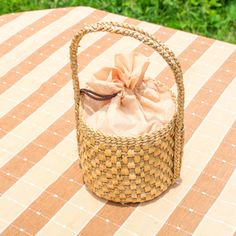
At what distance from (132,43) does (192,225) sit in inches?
39.8

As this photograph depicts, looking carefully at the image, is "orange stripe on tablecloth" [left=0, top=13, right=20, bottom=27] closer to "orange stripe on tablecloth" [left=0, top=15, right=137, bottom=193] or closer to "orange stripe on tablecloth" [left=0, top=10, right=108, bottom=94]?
"orange stripe on tablecloth" [left=0, top=10, right=108, bottom=94]

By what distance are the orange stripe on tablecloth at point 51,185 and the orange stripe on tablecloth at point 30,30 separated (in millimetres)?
545

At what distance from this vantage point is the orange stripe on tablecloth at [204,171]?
139 cm

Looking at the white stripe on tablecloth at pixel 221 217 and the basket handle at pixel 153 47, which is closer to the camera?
the basket handle at pixel 153 47

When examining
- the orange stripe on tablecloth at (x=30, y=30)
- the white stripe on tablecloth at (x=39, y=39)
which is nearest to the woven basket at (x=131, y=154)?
the white stripe on tablecloth at (x=39, y=39)

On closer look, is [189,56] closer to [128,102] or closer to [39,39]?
[39,39]

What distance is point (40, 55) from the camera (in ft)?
6.89

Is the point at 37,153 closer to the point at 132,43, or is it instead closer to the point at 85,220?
the point at 85,220

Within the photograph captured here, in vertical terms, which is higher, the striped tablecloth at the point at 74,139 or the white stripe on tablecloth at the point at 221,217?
the striped tablecloth at the point at 74,139

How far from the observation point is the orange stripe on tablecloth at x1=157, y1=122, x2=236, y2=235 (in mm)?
1377

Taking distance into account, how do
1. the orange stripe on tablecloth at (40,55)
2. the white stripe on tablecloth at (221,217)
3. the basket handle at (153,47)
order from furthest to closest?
the orange stripe on tablecloth at (40,55) < the white stripe on tablecloth at (221,217) < the basket handle at (153,47)

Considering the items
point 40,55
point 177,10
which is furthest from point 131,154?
point 177,10

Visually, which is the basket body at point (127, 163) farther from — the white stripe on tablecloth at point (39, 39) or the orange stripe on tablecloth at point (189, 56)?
the white stripe on tablecloth at point (39, 39)

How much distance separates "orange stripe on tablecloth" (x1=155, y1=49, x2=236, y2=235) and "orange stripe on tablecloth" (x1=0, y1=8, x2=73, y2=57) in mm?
827
